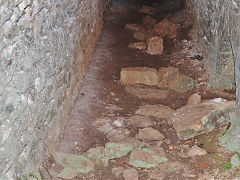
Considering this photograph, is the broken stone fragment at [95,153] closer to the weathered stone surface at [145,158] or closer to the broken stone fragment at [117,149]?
the broken stone fragment at [117,149]

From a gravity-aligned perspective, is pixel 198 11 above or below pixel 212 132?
above

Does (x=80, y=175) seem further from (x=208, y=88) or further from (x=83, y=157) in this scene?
(x=208, y=88)

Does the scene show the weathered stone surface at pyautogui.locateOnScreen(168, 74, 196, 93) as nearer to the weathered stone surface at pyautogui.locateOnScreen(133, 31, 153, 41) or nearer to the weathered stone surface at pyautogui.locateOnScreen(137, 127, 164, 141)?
the weathered stone surface at pyautogui.locateOnScreen(137, 127, 164, 141)

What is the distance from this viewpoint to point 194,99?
16.9 ft

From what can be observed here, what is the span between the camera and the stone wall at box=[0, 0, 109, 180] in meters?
2.87

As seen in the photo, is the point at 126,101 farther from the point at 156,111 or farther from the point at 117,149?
the point at 117,149

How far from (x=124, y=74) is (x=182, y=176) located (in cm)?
234

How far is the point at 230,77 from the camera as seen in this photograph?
517 centimetres

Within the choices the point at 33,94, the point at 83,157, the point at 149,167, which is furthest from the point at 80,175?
the point at 33,94

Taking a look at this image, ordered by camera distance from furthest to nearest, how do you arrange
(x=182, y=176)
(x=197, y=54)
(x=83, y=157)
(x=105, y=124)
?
1. (x=197, y=54)
2. (x=105, y=124)
3. (x=83, y=157)
4. (x=182, y=176)

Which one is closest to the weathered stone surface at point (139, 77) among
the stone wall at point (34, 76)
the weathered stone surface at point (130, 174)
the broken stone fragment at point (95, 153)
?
the stone wall at point (34, 76)

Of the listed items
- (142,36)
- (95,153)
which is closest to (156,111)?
(95,153)

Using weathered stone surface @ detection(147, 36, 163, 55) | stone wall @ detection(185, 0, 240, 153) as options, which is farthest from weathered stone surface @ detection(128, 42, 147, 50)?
stone wall @ detection(185, 0, 240, 153)

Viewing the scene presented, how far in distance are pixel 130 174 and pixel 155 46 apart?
342 centimetres
